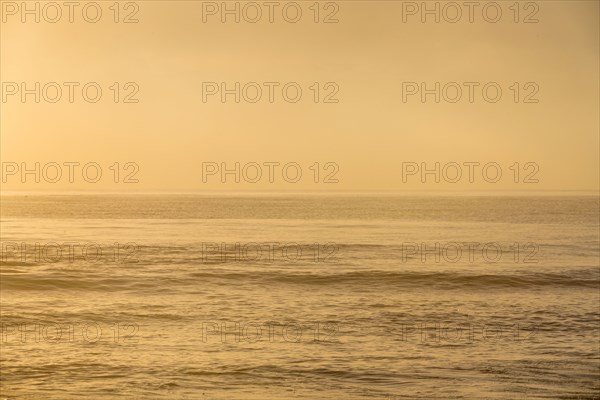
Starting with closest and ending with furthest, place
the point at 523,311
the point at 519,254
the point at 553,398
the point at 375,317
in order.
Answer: the point at 553,398 → the point at 375,317 → the point at 523,311 → the point at 519,254

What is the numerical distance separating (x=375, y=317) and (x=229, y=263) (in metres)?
9.72

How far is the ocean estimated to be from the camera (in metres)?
9.41

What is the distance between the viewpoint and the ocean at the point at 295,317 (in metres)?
9.41

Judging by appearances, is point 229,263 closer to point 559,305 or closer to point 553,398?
point 559,305

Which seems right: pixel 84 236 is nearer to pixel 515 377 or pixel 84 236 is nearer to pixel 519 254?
pixel 519 254

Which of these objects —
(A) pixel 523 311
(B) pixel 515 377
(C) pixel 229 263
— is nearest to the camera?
(B) pixel 515 377

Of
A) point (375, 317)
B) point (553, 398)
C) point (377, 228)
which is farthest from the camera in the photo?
point (377, 228)

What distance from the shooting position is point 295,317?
1479cm

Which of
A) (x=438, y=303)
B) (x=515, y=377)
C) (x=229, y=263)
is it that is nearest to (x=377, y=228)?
(x=229, y=263)

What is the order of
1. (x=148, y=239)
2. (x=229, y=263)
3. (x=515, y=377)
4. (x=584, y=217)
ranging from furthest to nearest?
(x=584, y=217), (x=148, y=239), (x=229, y=263), (x=515, y=377)

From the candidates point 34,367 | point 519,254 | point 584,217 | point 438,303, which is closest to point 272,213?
point 584,217

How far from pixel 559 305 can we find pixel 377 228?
73.7ft

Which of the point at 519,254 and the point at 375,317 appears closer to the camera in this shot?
the point at 375,317

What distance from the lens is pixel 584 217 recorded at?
51062 mm
